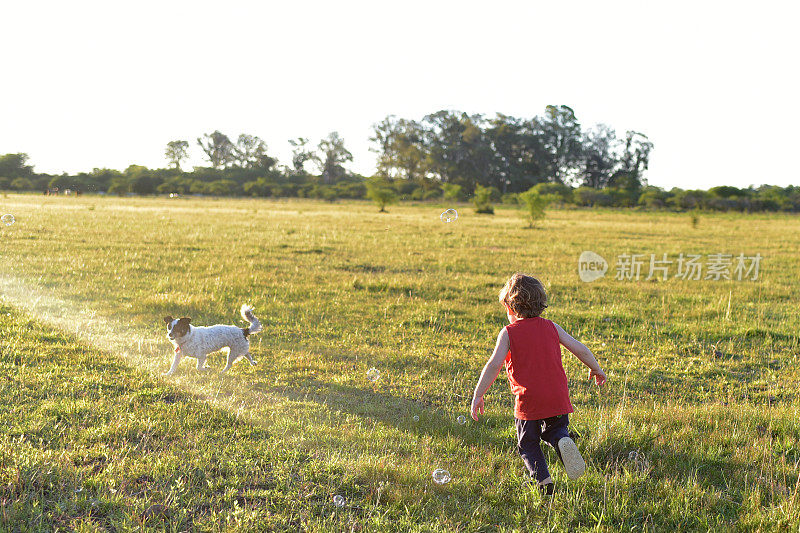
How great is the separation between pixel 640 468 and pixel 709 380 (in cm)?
390

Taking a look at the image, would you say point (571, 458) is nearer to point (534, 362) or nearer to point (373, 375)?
point (534, 362)

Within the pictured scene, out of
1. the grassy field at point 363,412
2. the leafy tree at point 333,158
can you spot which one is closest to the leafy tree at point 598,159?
the leafy tree at point 333,158

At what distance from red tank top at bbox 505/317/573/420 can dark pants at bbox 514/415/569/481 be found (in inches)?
5.9

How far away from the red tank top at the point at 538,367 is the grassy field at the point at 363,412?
2.29 feet

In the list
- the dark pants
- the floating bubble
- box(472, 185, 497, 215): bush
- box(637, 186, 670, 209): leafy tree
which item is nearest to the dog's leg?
the dark pants

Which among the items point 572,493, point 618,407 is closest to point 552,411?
point 572,493

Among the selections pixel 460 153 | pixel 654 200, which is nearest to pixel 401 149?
pixel 460 153

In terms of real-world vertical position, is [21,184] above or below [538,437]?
above

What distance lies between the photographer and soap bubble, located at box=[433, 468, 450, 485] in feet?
14.5

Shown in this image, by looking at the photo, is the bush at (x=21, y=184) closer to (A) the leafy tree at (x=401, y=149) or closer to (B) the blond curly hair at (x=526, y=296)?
(A) the leafy tree at (x=401, y=149)

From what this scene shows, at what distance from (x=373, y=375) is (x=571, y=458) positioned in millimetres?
3535

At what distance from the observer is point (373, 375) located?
7.33 meters

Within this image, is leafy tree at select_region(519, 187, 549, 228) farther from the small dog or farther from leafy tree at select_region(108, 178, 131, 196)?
leafy tree at select_region(108, 178, 131, 196)

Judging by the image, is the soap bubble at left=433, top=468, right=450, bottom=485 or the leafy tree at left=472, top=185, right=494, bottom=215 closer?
the soap bubble at left=433, top=468, right=450, bottom=485
